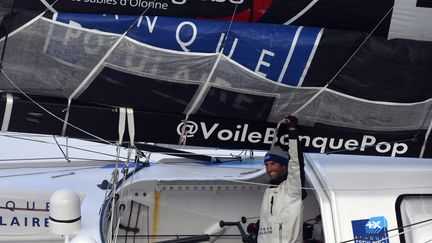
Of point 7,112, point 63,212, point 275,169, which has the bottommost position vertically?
point 63,212

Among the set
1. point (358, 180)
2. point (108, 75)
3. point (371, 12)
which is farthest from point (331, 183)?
point (108, 75)

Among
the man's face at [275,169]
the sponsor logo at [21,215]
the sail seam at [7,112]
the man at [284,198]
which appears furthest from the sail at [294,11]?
the sponsor logo at [21,215]

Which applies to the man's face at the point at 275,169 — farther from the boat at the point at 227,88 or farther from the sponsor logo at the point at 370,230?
the sponsor logo at the point at 370,230

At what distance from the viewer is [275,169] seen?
2.86 metres

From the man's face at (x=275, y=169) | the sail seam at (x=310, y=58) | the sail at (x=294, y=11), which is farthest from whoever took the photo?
the man's face at (x=275, y=169)

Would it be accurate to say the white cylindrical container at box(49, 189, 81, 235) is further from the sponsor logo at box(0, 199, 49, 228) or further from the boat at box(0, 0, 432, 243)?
the sponsor logo at box(0, 199, 49, 228)

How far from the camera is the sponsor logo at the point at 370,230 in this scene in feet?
8.32

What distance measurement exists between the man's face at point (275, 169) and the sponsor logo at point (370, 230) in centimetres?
46

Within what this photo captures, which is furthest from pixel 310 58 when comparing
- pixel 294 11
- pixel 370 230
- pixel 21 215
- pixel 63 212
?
pixel 21 215

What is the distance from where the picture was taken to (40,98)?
8.55ft

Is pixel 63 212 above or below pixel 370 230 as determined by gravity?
above

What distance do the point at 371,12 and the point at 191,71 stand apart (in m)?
0.83

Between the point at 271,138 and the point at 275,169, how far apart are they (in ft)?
0.58

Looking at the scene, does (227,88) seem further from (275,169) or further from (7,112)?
(7,112)
